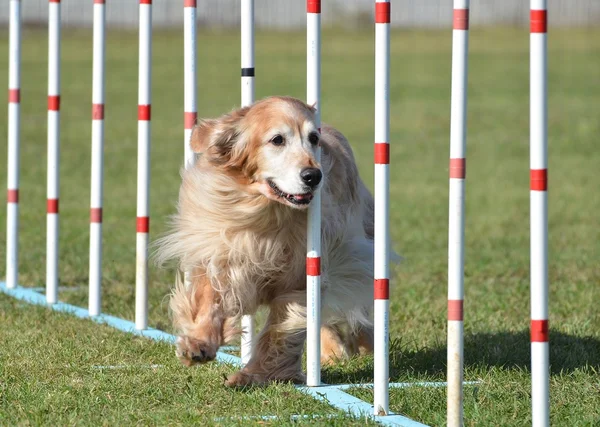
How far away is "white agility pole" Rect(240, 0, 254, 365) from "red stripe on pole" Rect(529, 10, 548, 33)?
181 cm

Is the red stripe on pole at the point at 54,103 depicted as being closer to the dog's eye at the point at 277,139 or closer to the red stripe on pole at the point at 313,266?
the dog's eye at the point at 277,139

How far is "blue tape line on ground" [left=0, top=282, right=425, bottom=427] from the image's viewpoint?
14.6ft

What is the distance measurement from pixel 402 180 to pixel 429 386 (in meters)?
8.64

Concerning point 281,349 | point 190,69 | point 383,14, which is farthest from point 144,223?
point 383,14

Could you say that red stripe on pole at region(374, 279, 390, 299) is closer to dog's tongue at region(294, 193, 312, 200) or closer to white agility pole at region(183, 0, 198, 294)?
dog's tongue at region(294, 193, 312, 200)

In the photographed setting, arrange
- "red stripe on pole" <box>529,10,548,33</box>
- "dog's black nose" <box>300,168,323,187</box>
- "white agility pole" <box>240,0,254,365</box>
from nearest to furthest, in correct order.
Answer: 1. "red stripe on pole" <box>529,10,548,33</box>
2. "dog's black nose" <box>300,168,323,187</box>
3. "white agility pole" <box>240,0,254,365</box>

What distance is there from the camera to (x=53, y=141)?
6895 millimetres

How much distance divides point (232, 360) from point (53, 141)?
6.93 feet

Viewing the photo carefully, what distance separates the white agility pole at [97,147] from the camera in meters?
6.45

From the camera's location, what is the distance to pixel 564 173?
13.8 metres

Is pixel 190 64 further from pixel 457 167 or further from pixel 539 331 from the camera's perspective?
pixel 539 331

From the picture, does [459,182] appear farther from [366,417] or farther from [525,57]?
[525,57]

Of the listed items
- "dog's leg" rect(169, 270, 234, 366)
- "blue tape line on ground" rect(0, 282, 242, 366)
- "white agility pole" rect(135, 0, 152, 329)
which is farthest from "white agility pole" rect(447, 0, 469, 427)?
"white agility pole" rect(135, 0, 152, 329)

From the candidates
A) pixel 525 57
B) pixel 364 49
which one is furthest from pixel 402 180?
pixel 364 49
